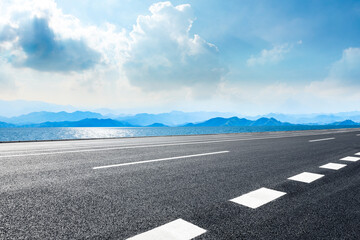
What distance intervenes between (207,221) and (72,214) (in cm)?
148

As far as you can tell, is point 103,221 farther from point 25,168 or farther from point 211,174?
point 25,168

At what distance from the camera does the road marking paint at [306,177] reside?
3.83m

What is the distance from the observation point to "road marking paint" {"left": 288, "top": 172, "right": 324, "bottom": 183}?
3830 millimetres

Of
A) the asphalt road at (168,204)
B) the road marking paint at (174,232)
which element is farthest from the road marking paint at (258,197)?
the road marking paint at (174,232)

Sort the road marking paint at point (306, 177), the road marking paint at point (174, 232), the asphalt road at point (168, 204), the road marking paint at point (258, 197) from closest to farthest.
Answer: the road marking paint at point (174, 232)
the asphalt road at point (168, 204)
the road marking paint at point (258, 197)
the road marking paint at point (306, 177)

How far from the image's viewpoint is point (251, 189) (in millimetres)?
3238

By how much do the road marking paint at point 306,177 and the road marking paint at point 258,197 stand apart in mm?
1047

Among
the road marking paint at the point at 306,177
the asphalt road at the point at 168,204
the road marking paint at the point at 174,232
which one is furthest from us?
the road marking paint at the point at 306,177

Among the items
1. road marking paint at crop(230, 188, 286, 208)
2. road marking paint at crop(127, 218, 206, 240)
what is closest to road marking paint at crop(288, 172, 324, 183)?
road marking paint at crop(230, 188, 286, 208)

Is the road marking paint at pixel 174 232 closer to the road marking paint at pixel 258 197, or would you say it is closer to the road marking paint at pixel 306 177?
the road marking paint at pixel 258 197

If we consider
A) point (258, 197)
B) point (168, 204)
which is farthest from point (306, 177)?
point (168, 204)

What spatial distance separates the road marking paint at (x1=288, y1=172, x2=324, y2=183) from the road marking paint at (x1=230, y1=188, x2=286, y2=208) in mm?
1047

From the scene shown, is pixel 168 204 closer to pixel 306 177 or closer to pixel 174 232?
pixel 174 232

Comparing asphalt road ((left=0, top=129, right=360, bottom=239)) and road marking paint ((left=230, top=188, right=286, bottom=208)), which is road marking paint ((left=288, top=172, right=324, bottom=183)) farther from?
road marking paint ((left=230, top=188, right=286, bottom=208))
